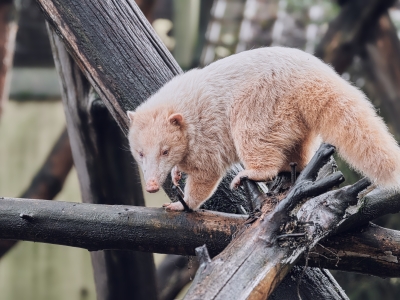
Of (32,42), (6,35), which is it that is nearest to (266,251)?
(6,35)

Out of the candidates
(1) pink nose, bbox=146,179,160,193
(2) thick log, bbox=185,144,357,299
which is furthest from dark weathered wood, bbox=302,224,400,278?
(1) pink nose, bbox=146,179,160,193

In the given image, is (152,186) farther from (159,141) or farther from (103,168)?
(103,168)

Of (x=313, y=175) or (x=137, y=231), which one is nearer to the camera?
(x=313, y=175)

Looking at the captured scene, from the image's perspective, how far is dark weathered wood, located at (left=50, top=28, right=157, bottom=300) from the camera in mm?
4066

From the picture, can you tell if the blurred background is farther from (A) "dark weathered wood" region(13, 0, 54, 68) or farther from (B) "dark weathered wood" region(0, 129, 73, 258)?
(B) "dark weathered wood" region(0, 129, 73, 258)

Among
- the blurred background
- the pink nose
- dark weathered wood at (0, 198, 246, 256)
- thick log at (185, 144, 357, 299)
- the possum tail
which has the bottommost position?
the blurred background

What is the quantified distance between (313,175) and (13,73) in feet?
20.3

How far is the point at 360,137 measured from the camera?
106 inches

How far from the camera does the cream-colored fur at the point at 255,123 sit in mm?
2729

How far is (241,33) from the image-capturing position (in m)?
7.60

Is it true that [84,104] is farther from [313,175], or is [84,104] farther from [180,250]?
[313,175]

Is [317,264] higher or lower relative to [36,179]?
higher

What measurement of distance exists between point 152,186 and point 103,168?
4.54ft

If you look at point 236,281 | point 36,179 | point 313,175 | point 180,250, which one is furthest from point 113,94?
point 36,179
